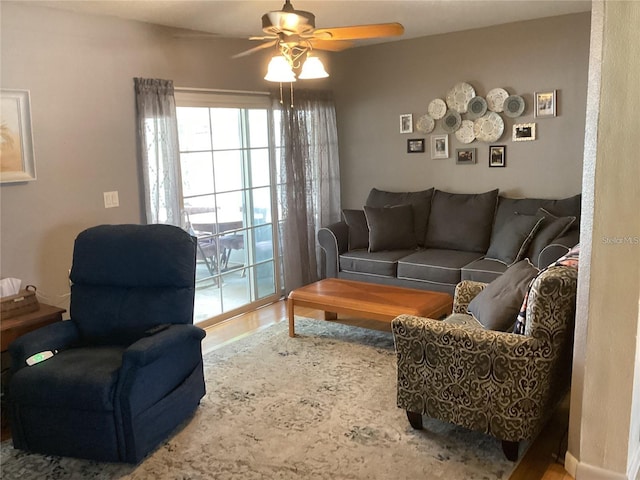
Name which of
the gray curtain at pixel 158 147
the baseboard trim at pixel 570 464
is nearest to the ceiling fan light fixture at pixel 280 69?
the gray curtain at pixel 158 147

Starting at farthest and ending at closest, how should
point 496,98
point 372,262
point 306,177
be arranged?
1. point 306,177
2. point 496,98
3. point 372,262

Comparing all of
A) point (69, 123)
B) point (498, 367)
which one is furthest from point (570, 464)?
point (69, 123)

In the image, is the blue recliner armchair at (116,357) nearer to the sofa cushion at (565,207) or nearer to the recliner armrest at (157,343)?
the recliner armrest at (157,343)

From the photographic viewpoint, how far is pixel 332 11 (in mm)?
3990

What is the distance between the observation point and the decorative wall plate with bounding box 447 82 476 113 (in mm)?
5117

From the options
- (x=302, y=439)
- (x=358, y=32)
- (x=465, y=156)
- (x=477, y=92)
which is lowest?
(x=302, y=439)

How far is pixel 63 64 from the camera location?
3650 millimetres

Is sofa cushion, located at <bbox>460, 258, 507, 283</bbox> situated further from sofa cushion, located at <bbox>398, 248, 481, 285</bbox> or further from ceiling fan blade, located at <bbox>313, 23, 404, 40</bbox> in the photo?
ceiling fan blade, located at <bbox>313, 23, 404, 40</bbox>

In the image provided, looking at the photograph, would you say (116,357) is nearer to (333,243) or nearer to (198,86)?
(198,86)

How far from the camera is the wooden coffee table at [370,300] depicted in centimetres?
388

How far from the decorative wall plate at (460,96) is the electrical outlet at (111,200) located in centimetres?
307

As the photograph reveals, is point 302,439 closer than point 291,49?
Yes

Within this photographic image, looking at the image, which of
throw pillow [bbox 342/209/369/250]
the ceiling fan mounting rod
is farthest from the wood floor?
the ceiling fan mounting rod

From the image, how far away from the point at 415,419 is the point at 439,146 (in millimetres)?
3128
